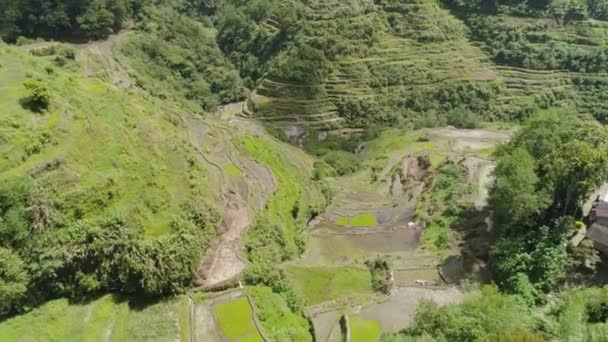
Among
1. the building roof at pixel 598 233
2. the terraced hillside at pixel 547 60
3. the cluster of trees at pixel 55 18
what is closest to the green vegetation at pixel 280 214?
the building roof at pixel 598 233

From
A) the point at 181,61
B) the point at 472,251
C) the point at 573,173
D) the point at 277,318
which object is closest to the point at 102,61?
the point at 181,61

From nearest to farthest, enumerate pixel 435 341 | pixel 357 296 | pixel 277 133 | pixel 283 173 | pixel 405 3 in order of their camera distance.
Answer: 1. pixel 435 341
2. pixel 357 296
3. pixel 283 173
4. pixel 277 133
5. pixel 405 3

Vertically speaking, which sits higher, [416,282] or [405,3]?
[405,3]

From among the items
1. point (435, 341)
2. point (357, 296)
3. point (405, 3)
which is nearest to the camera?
point (435, 341)

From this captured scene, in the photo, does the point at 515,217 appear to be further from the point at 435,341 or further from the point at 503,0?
the point at 503,0

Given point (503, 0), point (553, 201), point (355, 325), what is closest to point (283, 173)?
point (355, 325)

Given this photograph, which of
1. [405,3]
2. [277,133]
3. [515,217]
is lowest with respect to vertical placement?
[277,133]

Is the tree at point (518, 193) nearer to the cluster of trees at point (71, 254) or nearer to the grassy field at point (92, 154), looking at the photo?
the cluster of trees at point (71, 254)
